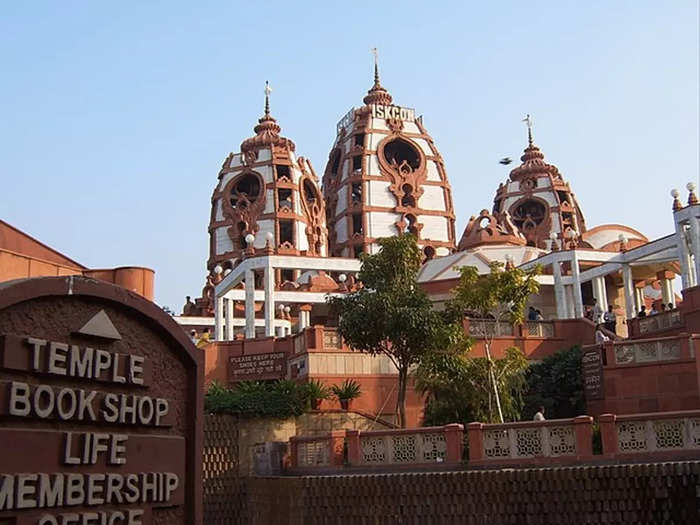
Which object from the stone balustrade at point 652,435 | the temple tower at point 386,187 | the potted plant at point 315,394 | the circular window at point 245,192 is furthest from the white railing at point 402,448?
the temple tower at point 386,187

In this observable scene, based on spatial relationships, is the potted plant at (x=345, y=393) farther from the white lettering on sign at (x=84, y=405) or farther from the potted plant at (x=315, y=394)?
the white lettering on sign at (x=84, y=405)

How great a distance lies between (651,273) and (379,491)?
77.5ft

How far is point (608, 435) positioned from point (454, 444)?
8.90ft

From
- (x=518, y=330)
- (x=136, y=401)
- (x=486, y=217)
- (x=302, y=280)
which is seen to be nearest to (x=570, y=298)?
(x=486, y=217)

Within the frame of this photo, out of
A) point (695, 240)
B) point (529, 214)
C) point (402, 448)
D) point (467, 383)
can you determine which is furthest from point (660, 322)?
point (529, 214)

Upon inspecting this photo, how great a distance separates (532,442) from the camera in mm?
15688

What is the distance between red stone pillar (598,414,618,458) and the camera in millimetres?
15133

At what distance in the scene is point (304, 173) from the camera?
57094 mm

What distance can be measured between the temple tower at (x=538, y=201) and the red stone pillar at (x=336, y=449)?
4370 centimetres

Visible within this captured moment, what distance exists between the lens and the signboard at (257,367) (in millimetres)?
24984

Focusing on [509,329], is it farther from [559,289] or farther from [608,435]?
[559,289]

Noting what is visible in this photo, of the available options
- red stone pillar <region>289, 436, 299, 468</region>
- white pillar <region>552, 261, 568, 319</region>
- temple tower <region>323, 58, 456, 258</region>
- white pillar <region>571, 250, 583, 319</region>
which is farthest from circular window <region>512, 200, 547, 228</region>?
red stone pillar <region>289, 436, 299, 468</region>

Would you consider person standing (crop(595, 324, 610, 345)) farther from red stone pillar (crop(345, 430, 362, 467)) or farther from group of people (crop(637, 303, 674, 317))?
red stone pillar (crop(345, 430, 362, 467))

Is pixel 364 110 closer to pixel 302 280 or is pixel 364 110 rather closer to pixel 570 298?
pixel 302 280
